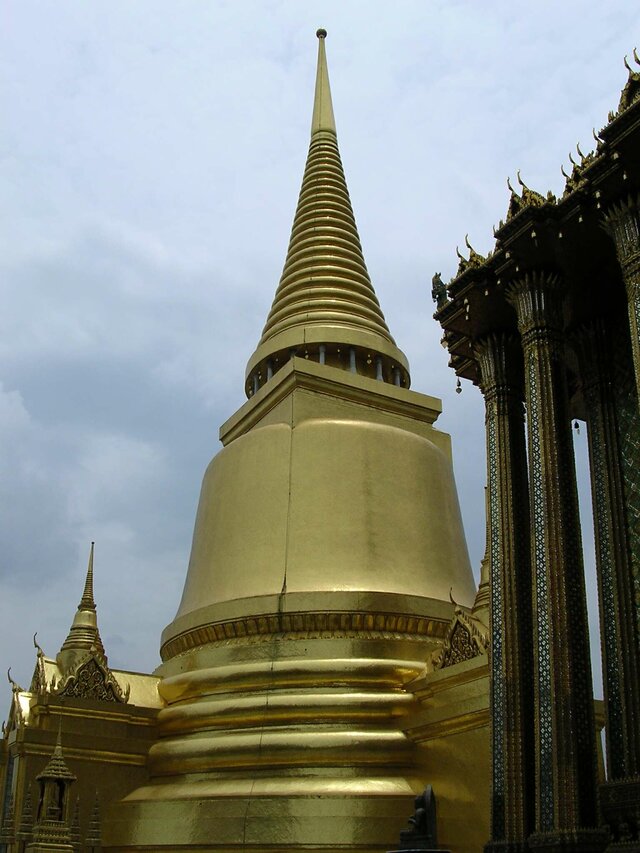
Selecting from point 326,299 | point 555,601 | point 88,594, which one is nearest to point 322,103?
point 326,299

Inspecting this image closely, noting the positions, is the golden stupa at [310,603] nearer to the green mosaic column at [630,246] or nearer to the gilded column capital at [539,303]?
the gilded column capital at [539,303]

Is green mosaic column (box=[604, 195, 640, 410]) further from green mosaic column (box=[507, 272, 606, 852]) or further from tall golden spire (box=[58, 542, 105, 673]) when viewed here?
tall golden spire (box=[58, 542, 105, 673])

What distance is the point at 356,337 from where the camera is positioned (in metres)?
18.6

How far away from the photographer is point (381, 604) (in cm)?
1470

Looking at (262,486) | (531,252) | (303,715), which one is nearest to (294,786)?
(303,715)

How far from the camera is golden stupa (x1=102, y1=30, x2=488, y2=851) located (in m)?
13.0

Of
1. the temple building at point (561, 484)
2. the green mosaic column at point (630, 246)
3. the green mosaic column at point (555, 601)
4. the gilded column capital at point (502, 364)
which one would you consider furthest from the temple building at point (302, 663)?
the green mosaic column at point (630, 246)

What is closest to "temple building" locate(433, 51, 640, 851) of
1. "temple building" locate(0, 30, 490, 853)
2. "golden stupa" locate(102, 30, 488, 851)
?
"temple building" locate(0, 30, 490, 853)

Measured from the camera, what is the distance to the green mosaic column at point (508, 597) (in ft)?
27.6

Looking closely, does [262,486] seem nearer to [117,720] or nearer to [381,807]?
[117,720]

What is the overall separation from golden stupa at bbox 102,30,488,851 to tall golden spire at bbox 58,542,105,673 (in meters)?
1.16

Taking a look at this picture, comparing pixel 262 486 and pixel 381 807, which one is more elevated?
pixel 262 486

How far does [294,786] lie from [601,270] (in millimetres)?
7623

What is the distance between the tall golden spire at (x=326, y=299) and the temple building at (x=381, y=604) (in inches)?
2.3
